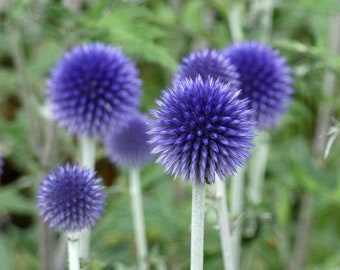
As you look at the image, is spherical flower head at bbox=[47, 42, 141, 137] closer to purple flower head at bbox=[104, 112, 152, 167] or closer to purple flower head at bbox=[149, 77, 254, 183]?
purple flower head at bbox=[104, 112, 152, 167]

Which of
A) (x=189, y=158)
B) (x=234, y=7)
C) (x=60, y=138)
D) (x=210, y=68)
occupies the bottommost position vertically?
(x=189, y=158)

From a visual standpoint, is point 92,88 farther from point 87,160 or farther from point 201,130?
point 201,130

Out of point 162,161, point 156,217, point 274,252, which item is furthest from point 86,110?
point 274,252

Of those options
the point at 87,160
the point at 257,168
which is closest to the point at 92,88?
the point at 87,160

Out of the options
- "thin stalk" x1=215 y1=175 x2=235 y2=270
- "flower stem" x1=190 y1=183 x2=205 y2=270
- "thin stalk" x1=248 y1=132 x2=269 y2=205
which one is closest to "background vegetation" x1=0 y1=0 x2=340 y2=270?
"thin stalk" x1=248 y1=132 x2=269 y2=205

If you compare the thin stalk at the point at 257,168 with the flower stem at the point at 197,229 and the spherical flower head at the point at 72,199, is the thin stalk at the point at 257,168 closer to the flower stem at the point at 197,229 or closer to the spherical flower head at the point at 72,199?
the spherical flower head at the point at 72,199

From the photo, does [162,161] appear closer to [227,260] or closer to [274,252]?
[227,260]


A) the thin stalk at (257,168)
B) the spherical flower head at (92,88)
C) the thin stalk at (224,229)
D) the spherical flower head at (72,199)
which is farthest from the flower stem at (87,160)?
the thin stalk at (257,168)
